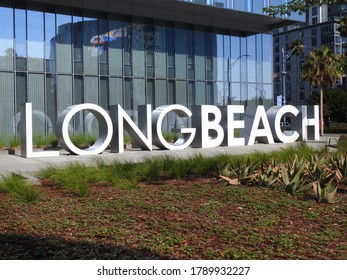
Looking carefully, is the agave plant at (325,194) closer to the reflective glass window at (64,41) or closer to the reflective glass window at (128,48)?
the reflective glass window at (64,41)

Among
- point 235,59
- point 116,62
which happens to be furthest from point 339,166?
point 235,59

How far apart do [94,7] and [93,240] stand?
80.7ft

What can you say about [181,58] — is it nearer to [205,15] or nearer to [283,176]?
[205,15]

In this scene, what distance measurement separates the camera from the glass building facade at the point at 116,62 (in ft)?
84.7

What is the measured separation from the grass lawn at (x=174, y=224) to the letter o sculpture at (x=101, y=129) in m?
10.2

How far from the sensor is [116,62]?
2925cm

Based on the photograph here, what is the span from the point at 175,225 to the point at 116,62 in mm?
24299

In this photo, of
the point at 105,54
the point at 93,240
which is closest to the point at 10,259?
the point at 93,240

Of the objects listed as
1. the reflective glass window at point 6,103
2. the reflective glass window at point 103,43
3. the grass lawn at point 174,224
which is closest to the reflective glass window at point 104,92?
the reflective glass window at point 103,43

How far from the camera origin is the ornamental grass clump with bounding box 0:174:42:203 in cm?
753

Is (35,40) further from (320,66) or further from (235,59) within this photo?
(320,66)

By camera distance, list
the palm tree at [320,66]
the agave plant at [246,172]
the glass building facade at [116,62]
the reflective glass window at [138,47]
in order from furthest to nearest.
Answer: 1. the palm tree at [320,66]
2. the reflective glass window at [138,47]
3. the glass building facade at [116,62]
4. the agave plant at [246,172]

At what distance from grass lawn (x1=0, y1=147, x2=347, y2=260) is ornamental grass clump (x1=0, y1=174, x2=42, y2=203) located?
0.35 feet

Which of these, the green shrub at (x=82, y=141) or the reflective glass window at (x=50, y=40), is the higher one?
the reflective glass window at (x=50, y=40)
